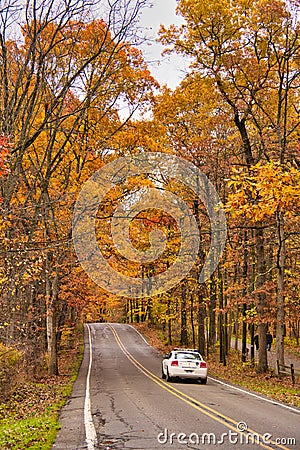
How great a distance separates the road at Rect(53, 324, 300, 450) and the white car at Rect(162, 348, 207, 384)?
1.52ft

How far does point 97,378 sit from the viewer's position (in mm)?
21969

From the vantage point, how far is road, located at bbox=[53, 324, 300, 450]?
8.43m

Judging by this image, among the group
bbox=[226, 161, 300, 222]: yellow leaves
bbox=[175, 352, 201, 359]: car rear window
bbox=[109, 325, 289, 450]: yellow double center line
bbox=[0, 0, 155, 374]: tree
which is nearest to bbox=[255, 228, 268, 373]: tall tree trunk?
bbox=[175, 352, 201, 359]: car rear window

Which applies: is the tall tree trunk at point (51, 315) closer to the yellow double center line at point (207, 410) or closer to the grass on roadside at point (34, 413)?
the grass on roadside at point (34, 413)

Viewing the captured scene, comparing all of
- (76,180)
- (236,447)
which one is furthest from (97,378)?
(236,447)

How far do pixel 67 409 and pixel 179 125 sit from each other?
698 inches

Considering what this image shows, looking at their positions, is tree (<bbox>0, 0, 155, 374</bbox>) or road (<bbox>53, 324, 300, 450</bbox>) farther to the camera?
tree (<bbox>0, 0, 155, 374</bbox>)

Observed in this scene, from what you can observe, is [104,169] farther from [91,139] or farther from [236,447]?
[236,447]

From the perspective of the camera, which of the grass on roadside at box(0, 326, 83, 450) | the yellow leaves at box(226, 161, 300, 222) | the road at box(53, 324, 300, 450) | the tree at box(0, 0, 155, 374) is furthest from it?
the tree at box(0, 0, 155, 374)

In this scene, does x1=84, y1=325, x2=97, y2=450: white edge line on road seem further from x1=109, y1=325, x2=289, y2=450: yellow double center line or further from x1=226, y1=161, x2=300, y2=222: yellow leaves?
x1=226, y1=161, x2=300, y2=222: yellow leaves

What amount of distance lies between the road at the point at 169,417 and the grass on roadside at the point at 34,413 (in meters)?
0.32

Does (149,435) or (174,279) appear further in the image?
(174,279)

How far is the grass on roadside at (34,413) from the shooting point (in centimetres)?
900

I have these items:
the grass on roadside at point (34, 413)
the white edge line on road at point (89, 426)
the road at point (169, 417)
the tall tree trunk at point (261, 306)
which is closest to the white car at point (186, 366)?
the road at point (169, 417)
